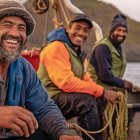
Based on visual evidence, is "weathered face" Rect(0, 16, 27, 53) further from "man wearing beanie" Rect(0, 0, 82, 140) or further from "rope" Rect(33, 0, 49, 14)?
"rope" Rect(33, 0, 49, 14)

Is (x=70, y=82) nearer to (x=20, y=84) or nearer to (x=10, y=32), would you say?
(x=20, y=84)

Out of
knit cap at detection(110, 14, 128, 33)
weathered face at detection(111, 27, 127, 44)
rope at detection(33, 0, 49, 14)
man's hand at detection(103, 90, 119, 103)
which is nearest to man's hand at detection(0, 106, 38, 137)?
man's hand at detection(103, 90, 119, 103)

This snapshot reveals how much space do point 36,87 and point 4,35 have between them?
416 mm

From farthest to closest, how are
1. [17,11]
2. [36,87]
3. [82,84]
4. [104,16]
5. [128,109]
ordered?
[104,16]
[128,109]
[82,84]
[36,87]
[17,11]

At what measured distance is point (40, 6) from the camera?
21.4ft

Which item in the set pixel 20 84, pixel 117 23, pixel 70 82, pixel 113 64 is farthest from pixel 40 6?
pixel 20 84

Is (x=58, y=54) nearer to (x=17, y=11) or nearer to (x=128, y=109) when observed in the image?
(x=128, y=109)

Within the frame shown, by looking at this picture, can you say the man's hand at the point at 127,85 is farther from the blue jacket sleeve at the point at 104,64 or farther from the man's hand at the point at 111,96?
the man's hand at the point at 111,96

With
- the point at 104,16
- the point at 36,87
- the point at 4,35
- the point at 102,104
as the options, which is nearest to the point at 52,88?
the point at 102,104

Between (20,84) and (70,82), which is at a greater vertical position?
(20,84)

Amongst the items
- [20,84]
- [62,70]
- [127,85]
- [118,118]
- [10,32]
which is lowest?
[118,118]

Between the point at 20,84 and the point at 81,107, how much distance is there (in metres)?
1.39

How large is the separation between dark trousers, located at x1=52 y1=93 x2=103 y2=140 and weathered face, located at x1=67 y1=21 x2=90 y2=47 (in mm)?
555

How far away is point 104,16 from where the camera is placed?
10150 centimetres
